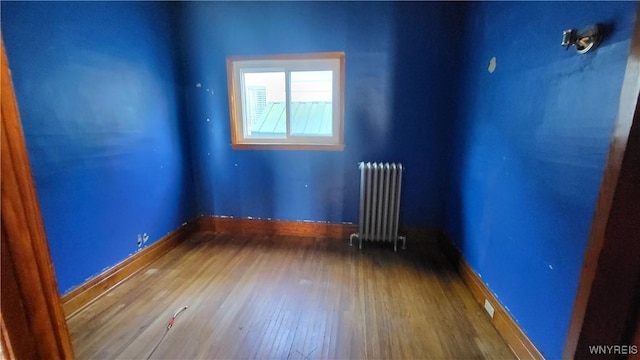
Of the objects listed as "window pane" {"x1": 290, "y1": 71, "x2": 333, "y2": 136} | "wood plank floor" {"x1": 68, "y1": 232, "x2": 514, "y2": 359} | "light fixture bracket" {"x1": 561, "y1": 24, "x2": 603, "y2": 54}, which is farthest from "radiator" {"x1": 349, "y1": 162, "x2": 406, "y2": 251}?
"light fixture bracket" {"x1": 561, "y1": 24, "x2": 603, "y2": 54}

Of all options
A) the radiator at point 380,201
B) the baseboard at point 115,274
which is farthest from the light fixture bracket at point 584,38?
the baseboard at point 115,274

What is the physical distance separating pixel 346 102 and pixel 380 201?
1030 mm

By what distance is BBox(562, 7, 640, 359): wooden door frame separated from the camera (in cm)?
90

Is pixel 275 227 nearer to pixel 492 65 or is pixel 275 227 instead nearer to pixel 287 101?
pixel 287 101

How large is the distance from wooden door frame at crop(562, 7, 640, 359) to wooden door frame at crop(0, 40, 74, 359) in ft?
5.46

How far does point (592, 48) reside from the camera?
41.9 inches

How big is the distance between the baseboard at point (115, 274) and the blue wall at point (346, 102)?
585mm

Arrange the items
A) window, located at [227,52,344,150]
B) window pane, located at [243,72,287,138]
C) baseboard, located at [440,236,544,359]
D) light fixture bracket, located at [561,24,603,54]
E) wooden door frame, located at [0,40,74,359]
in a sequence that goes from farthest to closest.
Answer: window pane, located at [243,72,287,138] → window, located at [227,52,344,150] → baseboard, located at [440,236,544,359] → light fixture bracket, located at [561,24,603,54] → wooden door frame, located at [0,40,74,359]

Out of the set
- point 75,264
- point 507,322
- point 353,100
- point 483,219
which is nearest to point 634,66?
point 483,219

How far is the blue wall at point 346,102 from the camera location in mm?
2490

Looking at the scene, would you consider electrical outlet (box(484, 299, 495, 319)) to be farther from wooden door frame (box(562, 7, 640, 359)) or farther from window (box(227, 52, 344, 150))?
window (box(227, 52, 344, 150))

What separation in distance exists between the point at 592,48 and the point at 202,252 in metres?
2.99

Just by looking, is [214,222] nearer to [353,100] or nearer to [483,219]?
[353,100]

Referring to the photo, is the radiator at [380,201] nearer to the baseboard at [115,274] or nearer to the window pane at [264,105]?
the window pane at [264,105]
